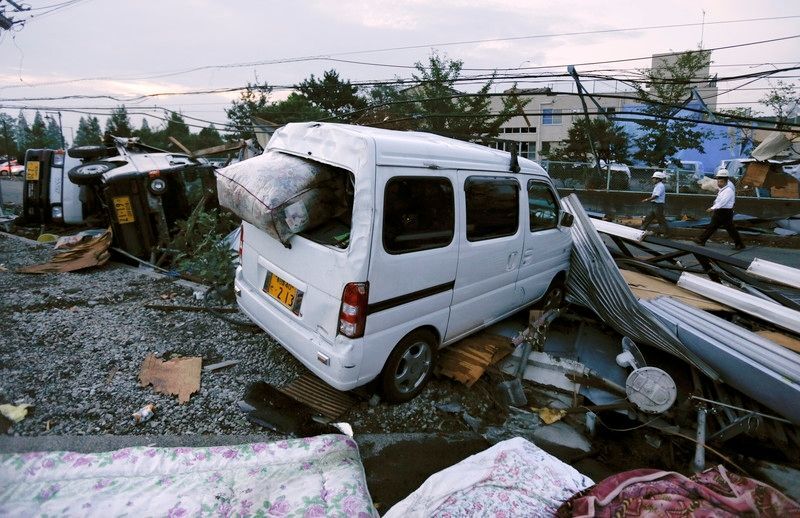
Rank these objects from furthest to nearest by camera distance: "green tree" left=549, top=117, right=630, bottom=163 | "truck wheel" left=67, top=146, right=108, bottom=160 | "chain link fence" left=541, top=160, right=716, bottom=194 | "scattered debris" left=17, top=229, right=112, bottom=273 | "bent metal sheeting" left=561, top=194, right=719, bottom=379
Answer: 1. "green tree" left=549, top=117, right=630, bottom=163
2. "chain link fence" left=541, top=160, right=716, bottom=194
3. "truck wheel" left=67, top=146, right=108, bottom=160
4. "scattered debris" left=17, top=229, right=112, bottom=273
5. "bent metal sheeting" left=561, top=194, right=719, bottom=379

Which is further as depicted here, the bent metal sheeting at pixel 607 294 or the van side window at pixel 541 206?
the van side window at pixel 541 206

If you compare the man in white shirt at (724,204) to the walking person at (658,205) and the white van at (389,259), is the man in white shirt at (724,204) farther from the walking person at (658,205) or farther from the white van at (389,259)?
the white van at (389,259)

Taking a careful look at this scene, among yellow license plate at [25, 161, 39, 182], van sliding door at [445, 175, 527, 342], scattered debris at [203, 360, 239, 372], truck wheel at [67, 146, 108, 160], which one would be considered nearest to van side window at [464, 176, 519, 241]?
van sliding door at [445, 175, 527, 342]

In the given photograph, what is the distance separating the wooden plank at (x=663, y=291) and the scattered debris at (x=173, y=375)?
4076 mm

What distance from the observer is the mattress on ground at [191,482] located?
1.83 m

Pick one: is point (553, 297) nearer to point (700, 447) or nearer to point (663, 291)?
point (663, 291)

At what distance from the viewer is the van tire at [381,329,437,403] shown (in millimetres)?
2945

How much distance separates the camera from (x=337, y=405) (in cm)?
311

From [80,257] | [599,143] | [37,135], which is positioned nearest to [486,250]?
[80,257]

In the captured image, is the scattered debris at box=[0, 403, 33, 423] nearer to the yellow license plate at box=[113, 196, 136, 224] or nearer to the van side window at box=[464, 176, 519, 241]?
the van side window at box=[464, 176, 519, 241]

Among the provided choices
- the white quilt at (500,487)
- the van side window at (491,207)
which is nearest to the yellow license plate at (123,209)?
the van side window at (491,207)

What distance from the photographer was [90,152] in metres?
7.26

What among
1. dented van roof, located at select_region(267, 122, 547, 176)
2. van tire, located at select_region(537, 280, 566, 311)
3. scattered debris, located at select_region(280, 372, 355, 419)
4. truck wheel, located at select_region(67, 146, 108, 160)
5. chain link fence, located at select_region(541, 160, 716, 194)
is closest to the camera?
dented van roof, located at select_region(267, 122, 547, 176)

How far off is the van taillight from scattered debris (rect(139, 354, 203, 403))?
4.85 feet
